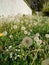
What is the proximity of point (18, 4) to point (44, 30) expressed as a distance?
21.3 feet

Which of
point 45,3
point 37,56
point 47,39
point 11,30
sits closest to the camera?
point 37,56

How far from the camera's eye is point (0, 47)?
4.31m

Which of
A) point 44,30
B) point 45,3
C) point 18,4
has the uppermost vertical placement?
point 44,30

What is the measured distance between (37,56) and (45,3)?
1364cm

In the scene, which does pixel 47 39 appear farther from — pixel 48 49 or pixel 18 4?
pixel 18 4

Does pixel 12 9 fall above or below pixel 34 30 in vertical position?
below

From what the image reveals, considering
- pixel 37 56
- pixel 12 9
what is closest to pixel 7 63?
pixel 37 56

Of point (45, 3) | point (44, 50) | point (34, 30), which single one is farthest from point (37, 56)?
point (45, 3)

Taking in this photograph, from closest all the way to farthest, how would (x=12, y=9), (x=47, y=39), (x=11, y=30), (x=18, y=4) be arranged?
(x=47, y=39)
(x=11, y=30)
(x=12, y=9)
(x=18, y=4)

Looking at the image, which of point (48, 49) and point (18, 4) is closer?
point (48, 49)

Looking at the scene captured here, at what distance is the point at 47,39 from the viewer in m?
4.60

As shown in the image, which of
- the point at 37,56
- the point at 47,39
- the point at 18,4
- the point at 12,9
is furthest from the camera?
the point at 18,4

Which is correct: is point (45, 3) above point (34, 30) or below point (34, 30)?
below

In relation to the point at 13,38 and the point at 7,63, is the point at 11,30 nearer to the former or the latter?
the point at 13,38
